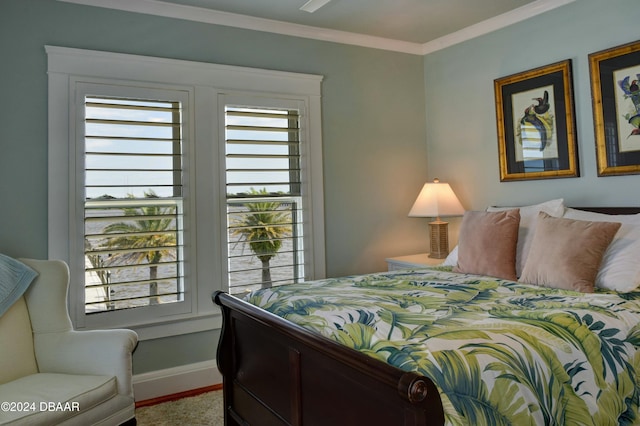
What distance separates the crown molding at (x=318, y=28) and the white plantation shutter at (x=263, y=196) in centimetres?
64

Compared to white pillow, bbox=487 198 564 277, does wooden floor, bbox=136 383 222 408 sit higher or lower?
lower

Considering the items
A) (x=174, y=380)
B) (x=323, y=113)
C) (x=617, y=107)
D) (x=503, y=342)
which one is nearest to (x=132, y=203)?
(x=174, y=380)

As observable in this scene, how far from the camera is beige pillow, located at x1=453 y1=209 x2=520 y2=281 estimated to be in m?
2.76

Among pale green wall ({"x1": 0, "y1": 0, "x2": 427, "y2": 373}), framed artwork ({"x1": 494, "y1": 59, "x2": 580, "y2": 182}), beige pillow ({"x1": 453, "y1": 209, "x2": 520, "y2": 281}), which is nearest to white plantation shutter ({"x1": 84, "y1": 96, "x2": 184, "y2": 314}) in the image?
pale green wall ({"x1": 0, "y1": 0, "x2": 427, "y2": 373})

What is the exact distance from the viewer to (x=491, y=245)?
2.82 m

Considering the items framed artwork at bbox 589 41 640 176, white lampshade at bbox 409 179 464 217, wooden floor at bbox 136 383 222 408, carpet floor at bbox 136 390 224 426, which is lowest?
carpet floor at bbox 136 390 224 426

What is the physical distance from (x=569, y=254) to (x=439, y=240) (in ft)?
4.96

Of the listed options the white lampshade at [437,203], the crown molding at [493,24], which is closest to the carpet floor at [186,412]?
the white lampshade at [437,203]

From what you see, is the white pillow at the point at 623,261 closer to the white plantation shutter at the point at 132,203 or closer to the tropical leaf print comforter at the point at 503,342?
the tropical leaf print comforter at the point at 503,342

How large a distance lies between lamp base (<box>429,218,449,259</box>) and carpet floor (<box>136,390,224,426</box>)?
6.63ft

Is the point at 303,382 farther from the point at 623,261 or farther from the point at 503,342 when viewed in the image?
the point at 623,261

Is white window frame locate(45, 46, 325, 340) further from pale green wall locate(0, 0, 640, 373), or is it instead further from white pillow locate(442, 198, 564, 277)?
white pillow locate(442, 198, 564, 277)

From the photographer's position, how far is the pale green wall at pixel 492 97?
10.1ft

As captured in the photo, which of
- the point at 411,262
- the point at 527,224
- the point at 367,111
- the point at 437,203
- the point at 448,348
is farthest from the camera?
the point at 367,111
